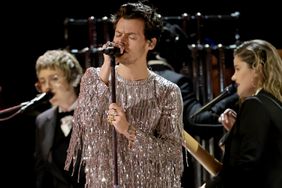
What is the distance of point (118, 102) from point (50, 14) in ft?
7.53

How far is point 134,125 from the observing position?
100 inches

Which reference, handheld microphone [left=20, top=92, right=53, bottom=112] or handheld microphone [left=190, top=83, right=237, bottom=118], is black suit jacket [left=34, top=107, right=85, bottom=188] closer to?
handheld microphone [left=20, top=92, right=53, bottom=112]

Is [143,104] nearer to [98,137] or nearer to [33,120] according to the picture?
[98,137]

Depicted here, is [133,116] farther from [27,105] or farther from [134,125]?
[27,105]

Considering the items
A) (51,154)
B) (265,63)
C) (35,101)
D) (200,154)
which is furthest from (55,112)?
(265,63)

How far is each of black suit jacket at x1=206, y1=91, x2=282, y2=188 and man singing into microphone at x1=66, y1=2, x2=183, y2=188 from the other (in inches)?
19.3

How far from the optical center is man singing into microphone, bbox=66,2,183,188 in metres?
2.52

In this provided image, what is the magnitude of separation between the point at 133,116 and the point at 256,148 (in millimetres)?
680

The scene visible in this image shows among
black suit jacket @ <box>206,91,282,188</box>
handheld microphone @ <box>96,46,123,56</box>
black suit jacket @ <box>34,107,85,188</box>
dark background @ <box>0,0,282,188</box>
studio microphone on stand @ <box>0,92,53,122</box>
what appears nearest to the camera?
handheld microphone @ <box>96,46,123,56</box>

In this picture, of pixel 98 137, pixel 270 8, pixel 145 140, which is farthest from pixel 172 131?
pixel 270 8

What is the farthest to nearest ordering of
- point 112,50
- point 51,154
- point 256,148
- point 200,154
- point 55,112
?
point 55,112 < point 51,154 < point 200,154 < point 256,148 < point 112,50

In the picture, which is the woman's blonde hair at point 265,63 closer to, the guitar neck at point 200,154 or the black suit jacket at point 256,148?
the black suit jacket at point 256,148

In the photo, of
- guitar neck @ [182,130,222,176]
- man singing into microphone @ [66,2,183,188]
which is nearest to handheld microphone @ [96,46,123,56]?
man singing into microphone @ [66,2,183,188]

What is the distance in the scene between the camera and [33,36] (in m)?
4.69
